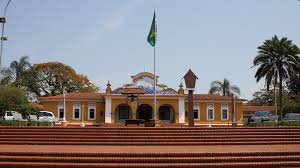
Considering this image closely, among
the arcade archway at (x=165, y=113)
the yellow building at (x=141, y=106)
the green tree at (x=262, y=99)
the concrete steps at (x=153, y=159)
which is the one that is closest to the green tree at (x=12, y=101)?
the yellow building at (x=141, y=106)

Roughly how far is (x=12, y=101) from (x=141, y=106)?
14873 mm

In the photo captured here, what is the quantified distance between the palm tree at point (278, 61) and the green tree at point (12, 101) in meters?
27.0

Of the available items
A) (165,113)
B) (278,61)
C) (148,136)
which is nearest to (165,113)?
(165,113)

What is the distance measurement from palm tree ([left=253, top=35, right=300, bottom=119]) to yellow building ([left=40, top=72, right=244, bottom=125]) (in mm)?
6010

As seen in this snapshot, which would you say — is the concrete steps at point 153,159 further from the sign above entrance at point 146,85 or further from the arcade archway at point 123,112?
the arcade archway at point 123,112

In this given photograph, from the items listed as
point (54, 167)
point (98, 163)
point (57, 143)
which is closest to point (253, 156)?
point (98, 163)

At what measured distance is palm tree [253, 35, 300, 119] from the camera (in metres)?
41.0

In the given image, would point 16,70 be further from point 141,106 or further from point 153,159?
point 153,159

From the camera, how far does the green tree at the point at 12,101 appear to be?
142 feet

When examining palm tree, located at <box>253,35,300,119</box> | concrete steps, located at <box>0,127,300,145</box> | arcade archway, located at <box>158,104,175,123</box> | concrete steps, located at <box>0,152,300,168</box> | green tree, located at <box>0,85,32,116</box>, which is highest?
palm tree, located at <box>253,35,300,119</box>

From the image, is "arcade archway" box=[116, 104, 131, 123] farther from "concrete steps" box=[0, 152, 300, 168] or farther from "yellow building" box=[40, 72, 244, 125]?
"concrete steps" box=[0, 152, 300, 168]

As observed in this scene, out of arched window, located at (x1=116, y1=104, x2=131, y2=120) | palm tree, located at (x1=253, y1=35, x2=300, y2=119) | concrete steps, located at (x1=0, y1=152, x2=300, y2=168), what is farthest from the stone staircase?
arched window, located at (x1=116, y1=104, x2=131, y2=120)

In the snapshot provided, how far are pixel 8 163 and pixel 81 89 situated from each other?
5263 centimetres

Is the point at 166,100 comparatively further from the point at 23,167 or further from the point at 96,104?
the point at 23,167
